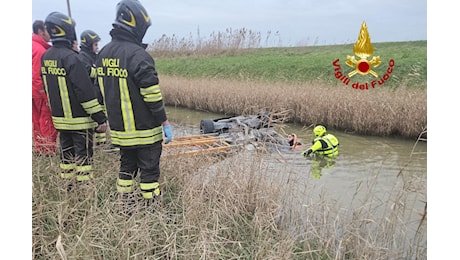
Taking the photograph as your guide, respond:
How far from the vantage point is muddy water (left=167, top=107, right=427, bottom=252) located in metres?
2.86

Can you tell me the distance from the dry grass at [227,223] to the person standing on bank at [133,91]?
0.35 m

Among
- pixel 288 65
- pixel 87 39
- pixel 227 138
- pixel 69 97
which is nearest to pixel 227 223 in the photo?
pixel 69 97

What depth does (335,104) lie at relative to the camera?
8.18 metres

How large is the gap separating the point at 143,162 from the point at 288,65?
44.3 ft

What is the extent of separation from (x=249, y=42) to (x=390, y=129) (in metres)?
10.9

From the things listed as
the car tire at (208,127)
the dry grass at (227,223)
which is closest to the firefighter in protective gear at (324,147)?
the car tire at (208,127)

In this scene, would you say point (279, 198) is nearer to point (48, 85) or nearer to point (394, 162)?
point (48, 85)

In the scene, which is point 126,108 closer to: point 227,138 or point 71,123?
point 71,123

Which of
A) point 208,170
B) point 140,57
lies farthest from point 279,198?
point 140,57

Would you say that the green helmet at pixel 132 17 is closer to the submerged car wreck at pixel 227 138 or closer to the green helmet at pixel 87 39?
the submerged car wreck at pixel 227 138

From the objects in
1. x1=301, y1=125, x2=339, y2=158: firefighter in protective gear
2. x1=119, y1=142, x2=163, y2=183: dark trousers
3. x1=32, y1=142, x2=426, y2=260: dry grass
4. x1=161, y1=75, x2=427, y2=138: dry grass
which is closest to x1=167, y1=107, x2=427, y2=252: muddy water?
x1=32, y1=142, x2=426, y2=260: dry grass

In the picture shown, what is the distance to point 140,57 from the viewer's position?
2.73 meters

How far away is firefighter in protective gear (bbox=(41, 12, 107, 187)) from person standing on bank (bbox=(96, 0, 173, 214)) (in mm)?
388

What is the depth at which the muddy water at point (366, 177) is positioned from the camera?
113 inches
